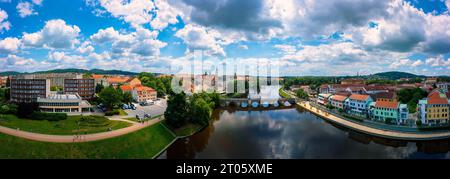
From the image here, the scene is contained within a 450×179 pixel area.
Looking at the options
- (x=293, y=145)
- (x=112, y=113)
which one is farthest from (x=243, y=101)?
(x=293, y=145)

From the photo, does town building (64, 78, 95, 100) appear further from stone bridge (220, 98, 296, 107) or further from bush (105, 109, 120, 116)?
stone bridge (220, 98, 296, 107)

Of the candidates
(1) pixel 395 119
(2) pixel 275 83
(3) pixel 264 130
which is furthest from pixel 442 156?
(2) pixel 275 83

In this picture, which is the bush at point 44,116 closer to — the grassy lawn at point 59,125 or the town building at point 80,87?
the grassy lawn at point 59,125

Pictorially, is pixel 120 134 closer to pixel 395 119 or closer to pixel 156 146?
pixel 156 146

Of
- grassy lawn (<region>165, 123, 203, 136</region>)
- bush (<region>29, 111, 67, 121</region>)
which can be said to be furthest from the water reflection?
bush (<region>29, 111, 67, 121</region>)

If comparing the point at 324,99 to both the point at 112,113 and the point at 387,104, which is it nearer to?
the point at 387,104

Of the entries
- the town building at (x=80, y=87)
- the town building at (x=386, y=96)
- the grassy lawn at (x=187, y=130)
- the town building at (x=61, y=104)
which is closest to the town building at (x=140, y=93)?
the town building at (x=80, y=87)
